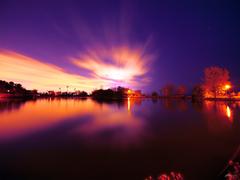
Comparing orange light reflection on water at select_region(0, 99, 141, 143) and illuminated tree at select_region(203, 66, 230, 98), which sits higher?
illuminated tree at select_region(203, 66, 230, 98)

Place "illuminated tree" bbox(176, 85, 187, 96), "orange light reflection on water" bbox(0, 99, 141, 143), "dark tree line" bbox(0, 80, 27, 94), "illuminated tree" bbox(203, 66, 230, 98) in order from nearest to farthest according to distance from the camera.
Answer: "orange light reflection on water" bbox(0, 99, 141, 143) < "illuminated tree" bbox(203, 66, 230, 98) < "dark tree line" bbox(0, 80, 27, 94) < "illuminated tree" bbox(176, 85, 187, 96)

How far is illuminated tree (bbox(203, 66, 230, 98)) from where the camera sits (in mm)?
56844

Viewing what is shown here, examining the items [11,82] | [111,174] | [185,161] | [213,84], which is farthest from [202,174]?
[11,82]

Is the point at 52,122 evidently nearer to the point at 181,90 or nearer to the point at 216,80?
the point at 216,80

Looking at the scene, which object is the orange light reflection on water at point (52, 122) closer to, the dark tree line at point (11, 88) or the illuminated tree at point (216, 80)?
the illuminated tree at point (216, 80)

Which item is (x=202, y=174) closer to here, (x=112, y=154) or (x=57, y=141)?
(x=112, y=154)

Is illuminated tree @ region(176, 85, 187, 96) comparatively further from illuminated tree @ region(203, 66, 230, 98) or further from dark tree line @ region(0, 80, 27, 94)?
dark tree line @ region(0, 80, 27, 94)

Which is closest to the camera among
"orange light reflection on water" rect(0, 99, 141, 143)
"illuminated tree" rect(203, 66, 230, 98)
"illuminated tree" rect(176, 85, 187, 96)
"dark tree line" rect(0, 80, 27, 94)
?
"orange light reflection on water" rect(0, 99, 141, 143)

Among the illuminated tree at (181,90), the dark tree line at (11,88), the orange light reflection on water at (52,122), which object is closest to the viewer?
the orange light reflection on water at (52,122)

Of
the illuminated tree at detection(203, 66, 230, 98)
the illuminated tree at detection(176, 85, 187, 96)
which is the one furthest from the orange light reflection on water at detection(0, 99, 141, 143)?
the illuminated tree at detection(176, 85, 187, 96)

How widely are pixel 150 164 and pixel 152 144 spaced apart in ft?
9.41

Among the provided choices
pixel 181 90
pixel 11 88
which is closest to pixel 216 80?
pixel 181 90

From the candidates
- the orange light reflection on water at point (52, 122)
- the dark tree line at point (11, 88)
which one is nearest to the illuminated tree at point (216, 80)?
the orange light reflection on water at point (52, 122)

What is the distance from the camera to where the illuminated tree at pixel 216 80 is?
56.8 meters
